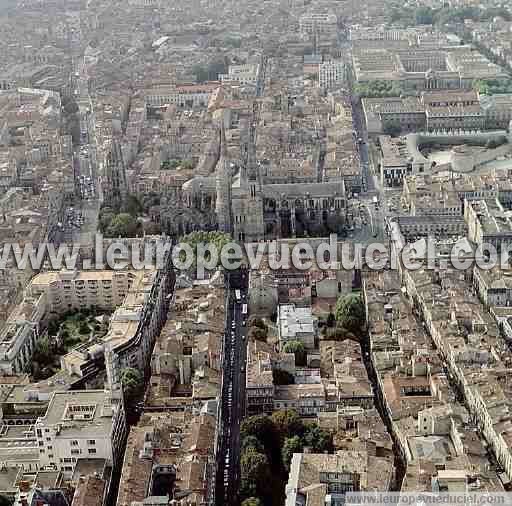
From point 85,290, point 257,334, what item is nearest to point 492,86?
point 257,334

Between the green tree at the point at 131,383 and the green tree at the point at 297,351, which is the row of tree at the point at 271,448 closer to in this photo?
the green tree at the point at 297,351

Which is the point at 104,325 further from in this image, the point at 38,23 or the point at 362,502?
the point at 38,23

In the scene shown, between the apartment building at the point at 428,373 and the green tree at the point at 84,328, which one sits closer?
the apartment building at the point at 428,373

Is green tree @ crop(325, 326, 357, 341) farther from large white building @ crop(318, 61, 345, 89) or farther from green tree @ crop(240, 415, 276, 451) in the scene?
large white building @ crop(318, 61, 345, 89)

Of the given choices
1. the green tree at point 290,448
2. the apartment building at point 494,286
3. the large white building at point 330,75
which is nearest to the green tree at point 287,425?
the green tree at point 290,448

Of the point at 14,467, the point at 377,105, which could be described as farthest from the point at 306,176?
the point at 14,467
